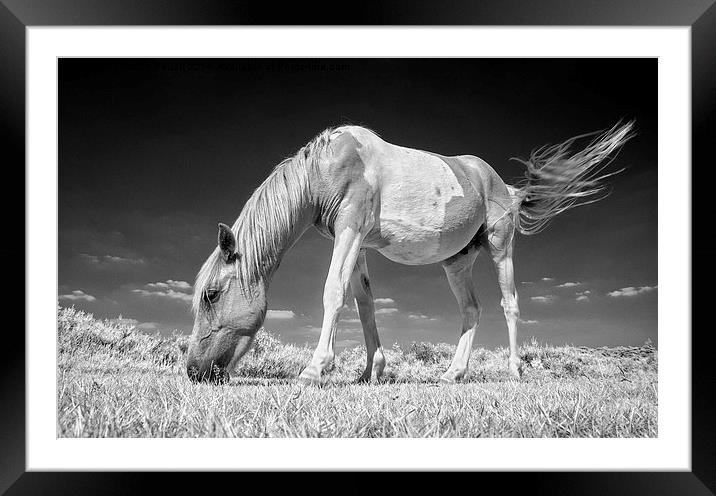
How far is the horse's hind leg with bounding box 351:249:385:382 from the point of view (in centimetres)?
454

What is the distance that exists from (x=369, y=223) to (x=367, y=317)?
3.18ft

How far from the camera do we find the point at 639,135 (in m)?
4.73

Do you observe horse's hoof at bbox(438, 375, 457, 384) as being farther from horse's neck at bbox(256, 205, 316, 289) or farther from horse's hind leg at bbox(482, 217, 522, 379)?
horse's neck at bbox(256, 205, 316, 289)

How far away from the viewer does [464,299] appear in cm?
505

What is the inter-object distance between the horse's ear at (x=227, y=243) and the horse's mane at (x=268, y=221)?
58 millimetres

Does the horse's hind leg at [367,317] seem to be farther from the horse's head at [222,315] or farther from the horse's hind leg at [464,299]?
the horse's head at [222,315]

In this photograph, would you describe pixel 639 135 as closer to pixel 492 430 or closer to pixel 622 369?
pixel 622 369

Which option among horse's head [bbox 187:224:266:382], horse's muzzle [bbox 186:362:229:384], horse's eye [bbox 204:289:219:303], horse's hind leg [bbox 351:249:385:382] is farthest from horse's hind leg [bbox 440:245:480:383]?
horse's eye [bbox 204:289:219:303]

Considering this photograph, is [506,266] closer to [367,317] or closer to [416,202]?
[416,202]

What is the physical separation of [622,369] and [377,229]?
3161 millimetres

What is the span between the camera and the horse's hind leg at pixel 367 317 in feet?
14.9

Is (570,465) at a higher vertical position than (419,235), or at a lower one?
lower
